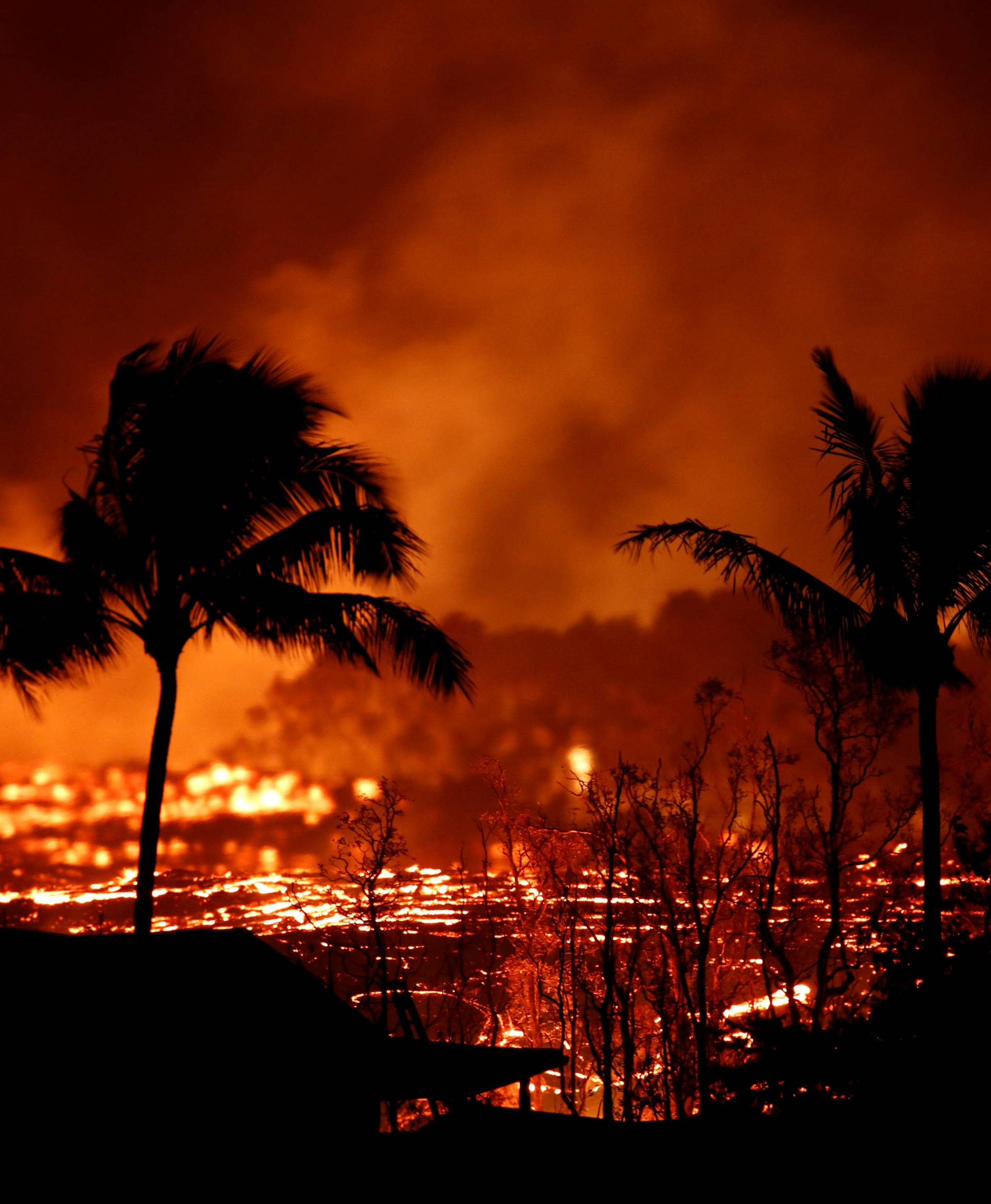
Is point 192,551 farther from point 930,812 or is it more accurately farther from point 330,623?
point 930,812

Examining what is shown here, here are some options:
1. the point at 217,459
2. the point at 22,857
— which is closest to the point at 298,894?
the point at 22,857

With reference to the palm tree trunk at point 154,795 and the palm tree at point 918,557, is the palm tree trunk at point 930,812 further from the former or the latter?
the palm tree trunk at point 154,795

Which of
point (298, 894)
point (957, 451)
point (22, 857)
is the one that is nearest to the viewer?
point (957, 451)

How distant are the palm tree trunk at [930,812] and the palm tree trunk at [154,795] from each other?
764 cm

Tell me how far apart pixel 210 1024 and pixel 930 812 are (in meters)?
6.86

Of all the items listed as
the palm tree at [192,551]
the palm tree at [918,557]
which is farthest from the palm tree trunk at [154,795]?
the palm tree at [918,557]

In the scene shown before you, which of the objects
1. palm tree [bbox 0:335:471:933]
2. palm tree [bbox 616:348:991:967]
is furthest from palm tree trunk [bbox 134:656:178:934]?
palm tree [bbox 616:348:991:967]

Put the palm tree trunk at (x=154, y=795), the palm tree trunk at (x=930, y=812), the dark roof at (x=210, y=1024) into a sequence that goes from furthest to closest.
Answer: the palm tree trunk at (x=154, y=795)
the palm tree trunk at (x=930, y=812)
the dark roof at (x=210, y=1024)

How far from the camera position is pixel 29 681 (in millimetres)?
11289

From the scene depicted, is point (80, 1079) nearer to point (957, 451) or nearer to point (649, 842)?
point (957, 451)

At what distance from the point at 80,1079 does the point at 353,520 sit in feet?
21.0

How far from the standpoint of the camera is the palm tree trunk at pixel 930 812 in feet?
30.0

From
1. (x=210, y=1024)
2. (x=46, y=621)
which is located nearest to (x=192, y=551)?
(x=46, y=621)

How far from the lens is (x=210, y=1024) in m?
7.40
